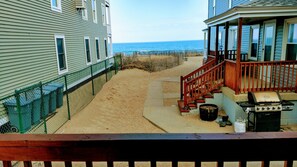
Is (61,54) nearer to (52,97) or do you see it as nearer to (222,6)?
(52,97)

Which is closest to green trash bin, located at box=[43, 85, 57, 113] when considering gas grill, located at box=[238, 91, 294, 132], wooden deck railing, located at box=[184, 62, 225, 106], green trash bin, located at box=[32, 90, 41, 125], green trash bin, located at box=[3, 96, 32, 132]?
green trash bin, located at box=[32, 90, 41, 125]

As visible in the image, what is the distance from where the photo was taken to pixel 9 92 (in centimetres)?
652

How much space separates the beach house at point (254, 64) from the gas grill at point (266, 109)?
0.13 meters

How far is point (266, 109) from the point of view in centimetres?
589

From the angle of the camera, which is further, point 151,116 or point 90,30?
point 90,30

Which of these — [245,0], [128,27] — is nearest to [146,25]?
[128,27]

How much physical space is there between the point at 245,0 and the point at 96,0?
415 inches

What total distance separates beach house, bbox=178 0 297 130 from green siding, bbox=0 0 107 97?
212 inches

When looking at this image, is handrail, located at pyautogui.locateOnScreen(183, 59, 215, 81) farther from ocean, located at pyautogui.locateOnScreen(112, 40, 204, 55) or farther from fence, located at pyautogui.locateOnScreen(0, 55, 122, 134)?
ocean, located at pyautogui.locateOnScreen(112, 40, 204, 55)

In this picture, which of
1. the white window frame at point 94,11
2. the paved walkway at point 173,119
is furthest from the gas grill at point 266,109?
the white window frame at point 94,11

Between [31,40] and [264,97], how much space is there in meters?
7.71

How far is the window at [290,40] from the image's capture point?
7199 millimetres

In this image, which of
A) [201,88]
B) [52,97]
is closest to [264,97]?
[201,88]

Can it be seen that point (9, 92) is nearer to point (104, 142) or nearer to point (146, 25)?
point (104, 142)
